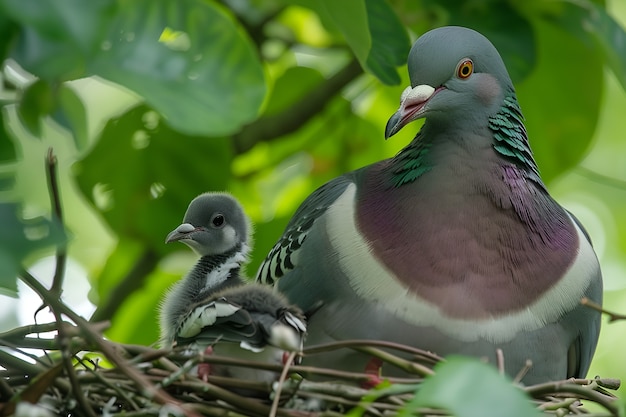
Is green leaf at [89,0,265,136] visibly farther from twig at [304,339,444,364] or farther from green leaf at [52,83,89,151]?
twig at [304,339,444,364]

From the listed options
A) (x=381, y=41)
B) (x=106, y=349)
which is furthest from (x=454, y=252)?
(x=106, y=349)

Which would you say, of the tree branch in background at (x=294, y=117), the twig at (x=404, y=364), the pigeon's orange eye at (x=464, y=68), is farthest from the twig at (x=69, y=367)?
the tree branch in background at (x=294, y=117)

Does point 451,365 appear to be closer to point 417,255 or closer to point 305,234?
point 417,255

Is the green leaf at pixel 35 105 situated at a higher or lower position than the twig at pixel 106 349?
higher

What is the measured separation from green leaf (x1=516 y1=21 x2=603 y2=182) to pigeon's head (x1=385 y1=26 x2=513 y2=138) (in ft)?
3.61

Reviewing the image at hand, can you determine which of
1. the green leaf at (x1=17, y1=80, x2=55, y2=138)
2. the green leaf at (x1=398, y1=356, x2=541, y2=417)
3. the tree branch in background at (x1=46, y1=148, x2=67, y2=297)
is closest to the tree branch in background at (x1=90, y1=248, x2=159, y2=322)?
the green leaf at (x1=17, y1=80, x2=55, y2=138)

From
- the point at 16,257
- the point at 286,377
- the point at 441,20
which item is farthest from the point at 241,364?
the point at 441,20

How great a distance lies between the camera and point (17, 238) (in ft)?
6.24

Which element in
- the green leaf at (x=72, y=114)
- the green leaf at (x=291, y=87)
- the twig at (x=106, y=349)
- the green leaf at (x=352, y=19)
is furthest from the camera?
the green leaf at (x=291, y=87)

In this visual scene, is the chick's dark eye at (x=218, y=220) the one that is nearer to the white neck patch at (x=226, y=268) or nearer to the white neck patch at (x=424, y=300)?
the white neck patch at (x=226, y=268)

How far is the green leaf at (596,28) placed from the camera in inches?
152

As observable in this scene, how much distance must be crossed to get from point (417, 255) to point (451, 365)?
118 cm

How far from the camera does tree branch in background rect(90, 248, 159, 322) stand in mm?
4426

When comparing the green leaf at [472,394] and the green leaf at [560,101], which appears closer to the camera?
the green leaf at [472,394]
